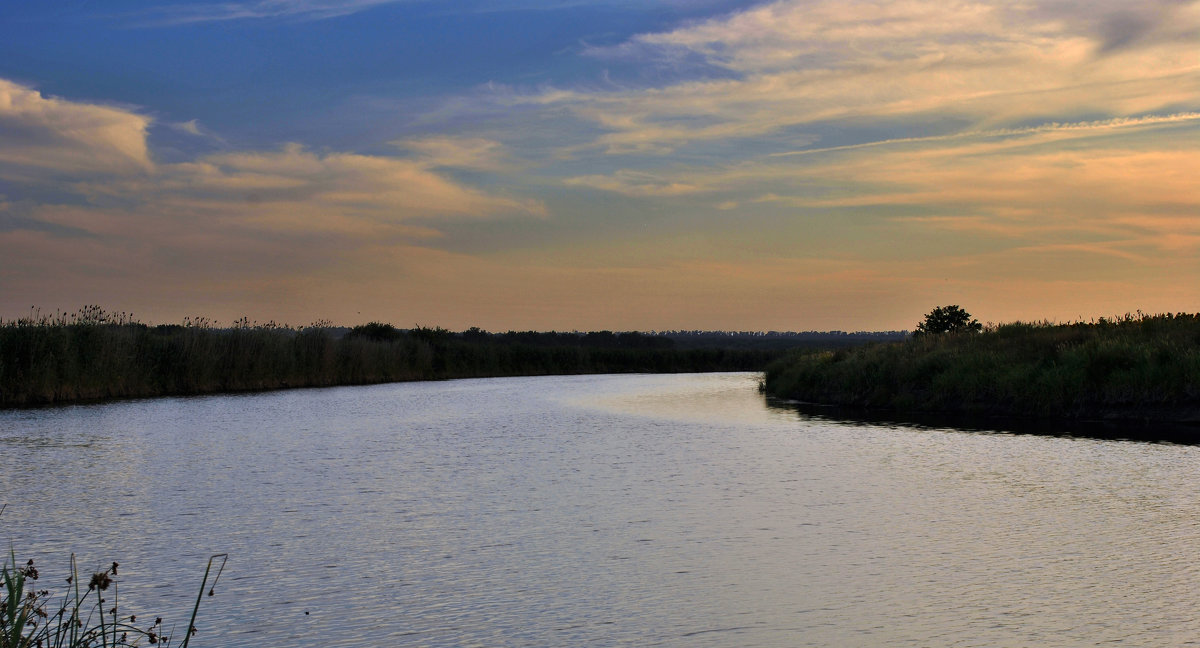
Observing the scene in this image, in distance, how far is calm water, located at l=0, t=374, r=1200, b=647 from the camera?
210 inches

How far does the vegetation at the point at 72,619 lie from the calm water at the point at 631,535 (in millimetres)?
311

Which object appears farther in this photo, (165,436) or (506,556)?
(165,436)

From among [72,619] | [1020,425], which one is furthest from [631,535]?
[1020,425]

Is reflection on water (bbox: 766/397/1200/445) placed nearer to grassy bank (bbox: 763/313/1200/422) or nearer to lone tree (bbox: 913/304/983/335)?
grassy bank (bbox: 763/313/1200/422)

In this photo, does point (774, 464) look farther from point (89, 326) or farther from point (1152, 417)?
point (89, 326)

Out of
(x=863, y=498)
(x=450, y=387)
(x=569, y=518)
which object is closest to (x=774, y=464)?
(x=863, y=498)

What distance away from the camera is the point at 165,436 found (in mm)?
15570

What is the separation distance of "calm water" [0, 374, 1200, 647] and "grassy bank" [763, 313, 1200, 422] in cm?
408

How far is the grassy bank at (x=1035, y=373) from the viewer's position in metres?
17.4

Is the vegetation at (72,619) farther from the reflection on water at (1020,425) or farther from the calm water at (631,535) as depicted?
the reflection on water at (1020,425)

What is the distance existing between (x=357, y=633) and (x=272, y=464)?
7665mm

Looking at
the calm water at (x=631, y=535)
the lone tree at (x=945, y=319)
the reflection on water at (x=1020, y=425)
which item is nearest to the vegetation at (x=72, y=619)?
the calm water at (x=631, y=535)

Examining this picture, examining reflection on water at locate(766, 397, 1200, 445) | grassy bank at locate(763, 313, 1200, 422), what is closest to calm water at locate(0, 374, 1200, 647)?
reflection on water at locate(766, 397, 1200, 445)

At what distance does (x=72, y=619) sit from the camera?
383cm
